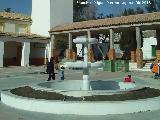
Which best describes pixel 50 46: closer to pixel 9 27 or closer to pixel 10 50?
pixel 10 50

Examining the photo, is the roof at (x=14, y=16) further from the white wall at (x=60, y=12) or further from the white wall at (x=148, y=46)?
the white wall at (x=148, y=46)

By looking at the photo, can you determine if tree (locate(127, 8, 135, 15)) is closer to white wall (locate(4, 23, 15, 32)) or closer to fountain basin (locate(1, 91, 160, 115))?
white wall (locate(4, 23, 15, 32))

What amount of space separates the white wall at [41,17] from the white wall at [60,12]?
641mm

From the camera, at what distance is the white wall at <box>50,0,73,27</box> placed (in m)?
41.6

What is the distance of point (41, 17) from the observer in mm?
42188

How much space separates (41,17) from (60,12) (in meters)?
2.50

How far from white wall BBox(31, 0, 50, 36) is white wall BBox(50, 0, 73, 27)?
64 cm

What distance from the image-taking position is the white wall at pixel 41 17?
136ft

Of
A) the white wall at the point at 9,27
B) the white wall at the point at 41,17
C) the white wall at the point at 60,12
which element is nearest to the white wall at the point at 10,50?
the white wall at the point at 9,27

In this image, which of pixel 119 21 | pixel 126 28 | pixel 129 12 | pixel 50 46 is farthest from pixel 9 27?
pixel 129 12

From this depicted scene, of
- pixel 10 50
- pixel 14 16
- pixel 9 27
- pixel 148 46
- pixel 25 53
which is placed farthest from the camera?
pixel 148 46

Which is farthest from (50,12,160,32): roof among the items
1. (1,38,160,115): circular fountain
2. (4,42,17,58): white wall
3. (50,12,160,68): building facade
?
(1,38,160,115): circular fountain

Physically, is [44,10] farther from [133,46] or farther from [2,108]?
[2,108]

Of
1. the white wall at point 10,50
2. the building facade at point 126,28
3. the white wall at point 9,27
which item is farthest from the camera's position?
the white wall at point 9,27
